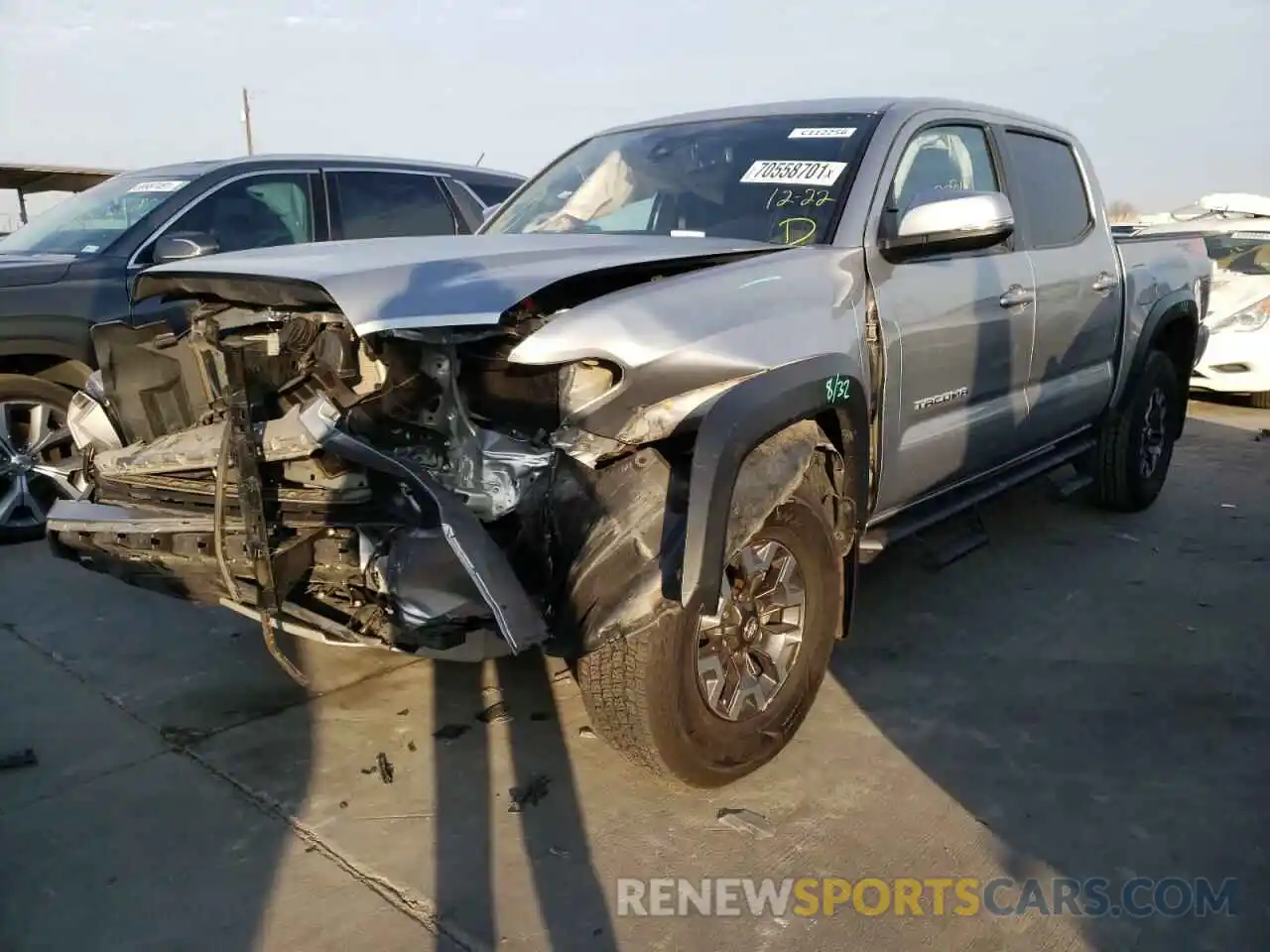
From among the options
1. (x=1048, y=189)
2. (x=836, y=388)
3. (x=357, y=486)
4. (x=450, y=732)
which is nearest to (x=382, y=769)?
(x=450, y=732)

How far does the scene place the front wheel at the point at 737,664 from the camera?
2715 millimetres

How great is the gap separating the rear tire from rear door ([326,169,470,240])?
3.81m

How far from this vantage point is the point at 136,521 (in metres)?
2.95

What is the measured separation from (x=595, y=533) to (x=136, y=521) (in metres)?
1.35

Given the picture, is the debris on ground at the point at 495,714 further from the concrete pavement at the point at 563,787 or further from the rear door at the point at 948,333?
the rear door at the point at 948,333

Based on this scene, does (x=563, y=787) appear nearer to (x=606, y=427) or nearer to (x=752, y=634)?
(x=752, y=634)

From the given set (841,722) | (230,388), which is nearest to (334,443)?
(230,388)

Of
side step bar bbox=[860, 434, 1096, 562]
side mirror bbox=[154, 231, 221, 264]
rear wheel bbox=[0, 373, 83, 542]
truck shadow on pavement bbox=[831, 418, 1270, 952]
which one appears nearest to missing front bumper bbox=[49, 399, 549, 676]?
truck shadow on pavement bbox=[831, 418, 1270, 952]

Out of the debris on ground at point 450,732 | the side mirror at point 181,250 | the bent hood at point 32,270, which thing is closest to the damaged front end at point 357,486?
the debris on ground at point 450,732

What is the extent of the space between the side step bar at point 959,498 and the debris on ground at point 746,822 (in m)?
1.00

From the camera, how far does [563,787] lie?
3006 mm

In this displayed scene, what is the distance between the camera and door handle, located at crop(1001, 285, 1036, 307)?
405 centimetres

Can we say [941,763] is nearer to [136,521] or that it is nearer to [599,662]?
[599,662]

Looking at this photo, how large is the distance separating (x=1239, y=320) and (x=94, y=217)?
8.91 meters
